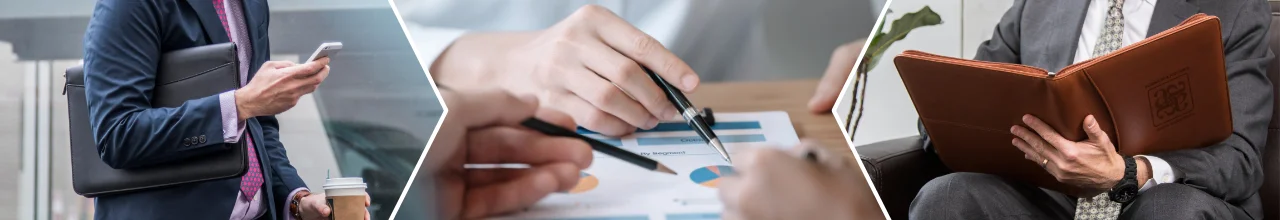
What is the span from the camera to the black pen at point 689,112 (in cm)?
145

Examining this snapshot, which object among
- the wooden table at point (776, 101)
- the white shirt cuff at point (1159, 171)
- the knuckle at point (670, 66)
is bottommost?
the white shirt cuff at point (1159, 171)

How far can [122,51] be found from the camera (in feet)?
3.92

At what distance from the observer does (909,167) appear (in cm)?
171

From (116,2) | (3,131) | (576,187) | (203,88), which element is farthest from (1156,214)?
(3,131)

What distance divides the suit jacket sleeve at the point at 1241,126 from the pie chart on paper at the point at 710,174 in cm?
59

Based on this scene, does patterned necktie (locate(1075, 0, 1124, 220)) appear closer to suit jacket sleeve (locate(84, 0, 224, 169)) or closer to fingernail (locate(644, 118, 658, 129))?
fingernail (locate(644, 118, 658, 129))

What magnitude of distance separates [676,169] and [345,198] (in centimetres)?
44

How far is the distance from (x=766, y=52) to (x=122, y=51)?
780mm

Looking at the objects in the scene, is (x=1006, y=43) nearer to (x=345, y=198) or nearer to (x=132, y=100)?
(x=345, y=198)

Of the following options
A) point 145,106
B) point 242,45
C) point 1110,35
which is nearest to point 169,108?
point 145,106

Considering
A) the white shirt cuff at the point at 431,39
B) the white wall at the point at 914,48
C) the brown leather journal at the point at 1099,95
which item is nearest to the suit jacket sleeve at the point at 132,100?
the white shirt cuff at the point at 431,39

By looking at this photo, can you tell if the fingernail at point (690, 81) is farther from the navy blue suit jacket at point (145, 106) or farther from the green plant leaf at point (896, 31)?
the navy blue suit jacket at point (145, 106)

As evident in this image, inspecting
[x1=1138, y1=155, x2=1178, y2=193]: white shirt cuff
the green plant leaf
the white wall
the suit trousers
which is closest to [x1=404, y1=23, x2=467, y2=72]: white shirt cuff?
the green plant leaf

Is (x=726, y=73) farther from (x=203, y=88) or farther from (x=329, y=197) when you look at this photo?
(x=203, y=88)
